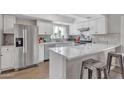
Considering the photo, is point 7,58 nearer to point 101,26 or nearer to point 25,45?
point 25,45

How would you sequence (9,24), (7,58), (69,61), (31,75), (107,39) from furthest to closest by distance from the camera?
(9,24)
(7,58)
(31,75)
(107,39)
(69,61)

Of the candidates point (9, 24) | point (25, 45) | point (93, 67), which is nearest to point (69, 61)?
point (93, 67)

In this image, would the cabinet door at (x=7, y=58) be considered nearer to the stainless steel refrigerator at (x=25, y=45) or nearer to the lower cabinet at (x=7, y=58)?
the lower cabinet at (x=7, y=58)

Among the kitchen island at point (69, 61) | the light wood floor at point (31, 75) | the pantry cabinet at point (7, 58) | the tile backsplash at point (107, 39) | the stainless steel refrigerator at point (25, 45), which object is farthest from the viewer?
the stainless steel refrigerator at point (25, 45)

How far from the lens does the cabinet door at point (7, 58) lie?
9.91 feet

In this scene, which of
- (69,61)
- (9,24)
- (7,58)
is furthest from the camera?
(9,24)

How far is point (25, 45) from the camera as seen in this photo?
11.2 feet

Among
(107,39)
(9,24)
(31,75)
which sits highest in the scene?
(9,24)

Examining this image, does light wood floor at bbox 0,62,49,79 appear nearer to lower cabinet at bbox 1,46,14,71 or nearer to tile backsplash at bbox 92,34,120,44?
lower cabinet at bbox 1,46,14,71

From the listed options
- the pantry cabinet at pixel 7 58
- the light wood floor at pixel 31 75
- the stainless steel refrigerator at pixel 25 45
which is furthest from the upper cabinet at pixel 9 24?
the light wood floor at pixel 31 75

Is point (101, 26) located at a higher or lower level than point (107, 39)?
higher

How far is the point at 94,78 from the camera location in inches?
69.8
